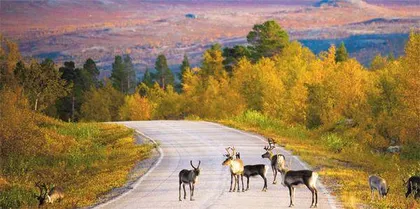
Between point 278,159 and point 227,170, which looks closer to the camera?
point 278,159

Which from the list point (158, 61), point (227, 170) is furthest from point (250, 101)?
point (158, 61)

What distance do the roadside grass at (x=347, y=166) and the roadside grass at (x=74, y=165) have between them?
26.4ft

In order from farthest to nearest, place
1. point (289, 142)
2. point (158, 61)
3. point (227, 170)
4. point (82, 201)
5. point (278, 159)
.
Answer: point (158, 61) → point (289, 142) → point (227, 170) → point (278, 159) → point (82, 201)

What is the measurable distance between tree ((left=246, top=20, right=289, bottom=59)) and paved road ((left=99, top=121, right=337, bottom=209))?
44.8 metres

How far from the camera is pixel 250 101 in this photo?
2618 inches

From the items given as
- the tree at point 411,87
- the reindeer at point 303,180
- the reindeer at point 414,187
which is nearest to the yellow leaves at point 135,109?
the tree at point 411,87

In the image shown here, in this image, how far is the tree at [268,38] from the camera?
3322 inches

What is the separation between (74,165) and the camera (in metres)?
34.3

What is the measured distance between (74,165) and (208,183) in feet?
46.3

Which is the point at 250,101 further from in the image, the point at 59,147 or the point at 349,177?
the point at 349,177

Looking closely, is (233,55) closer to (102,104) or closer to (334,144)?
(102,104)

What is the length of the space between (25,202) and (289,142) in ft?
60.5

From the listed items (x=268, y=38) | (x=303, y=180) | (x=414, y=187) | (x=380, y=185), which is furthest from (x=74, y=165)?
(x=268, y=38)

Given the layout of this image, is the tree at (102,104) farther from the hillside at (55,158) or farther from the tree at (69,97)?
the hillside at (55,158)
